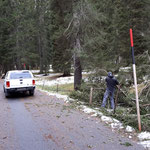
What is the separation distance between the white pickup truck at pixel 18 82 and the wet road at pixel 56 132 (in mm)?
3549

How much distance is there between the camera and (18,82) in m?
10.9

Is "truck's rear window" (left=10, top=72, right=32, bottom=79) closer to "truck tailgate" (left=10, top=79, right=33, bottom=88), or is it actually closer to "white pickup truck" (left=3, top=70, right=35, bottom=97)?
"white pickup truck" (left=3, top=70, right=35, bottom=97)

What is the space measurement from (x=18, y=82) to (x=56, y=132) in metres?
6.65

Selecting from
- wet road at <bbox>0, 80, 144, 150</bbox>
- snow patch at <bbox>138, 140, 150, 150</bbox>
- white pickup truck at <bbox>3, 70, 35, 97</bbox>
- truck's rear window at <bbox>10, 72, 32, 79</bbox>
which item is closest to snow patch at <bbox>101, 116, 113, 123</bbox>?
wet road at <bbox>0, 80, 144, 150</bbox>

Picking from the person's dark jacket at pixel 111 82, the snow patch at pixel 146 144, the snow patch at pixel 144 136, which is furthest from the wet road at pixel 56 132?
the person's dark jacket at pixel 111 82

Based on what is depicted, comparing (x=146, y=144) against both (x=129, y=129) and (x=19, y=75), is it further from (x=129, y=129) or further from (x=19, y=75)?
(x=19, y=75)

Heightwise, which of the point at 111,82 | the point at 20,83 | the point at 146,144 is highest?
the point at 111,82

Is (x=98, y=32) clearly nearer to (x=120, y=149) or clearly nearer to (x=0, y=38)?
(x=120, y=149)

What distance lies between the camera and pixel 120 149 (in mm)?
4059

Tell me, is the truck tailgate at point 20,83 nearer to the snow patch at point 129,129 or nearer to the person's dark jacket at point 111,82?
the person's dark jacket at point 111,82

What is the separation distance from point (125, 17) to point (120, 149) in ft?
50.8

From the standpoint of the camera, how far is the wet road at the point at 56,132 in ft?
14.0

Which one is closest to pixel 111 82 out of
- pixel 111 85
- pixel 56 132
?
pixel 111 85

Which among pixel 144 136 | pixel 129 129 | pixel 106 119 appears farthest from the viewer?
pixel 106 119
